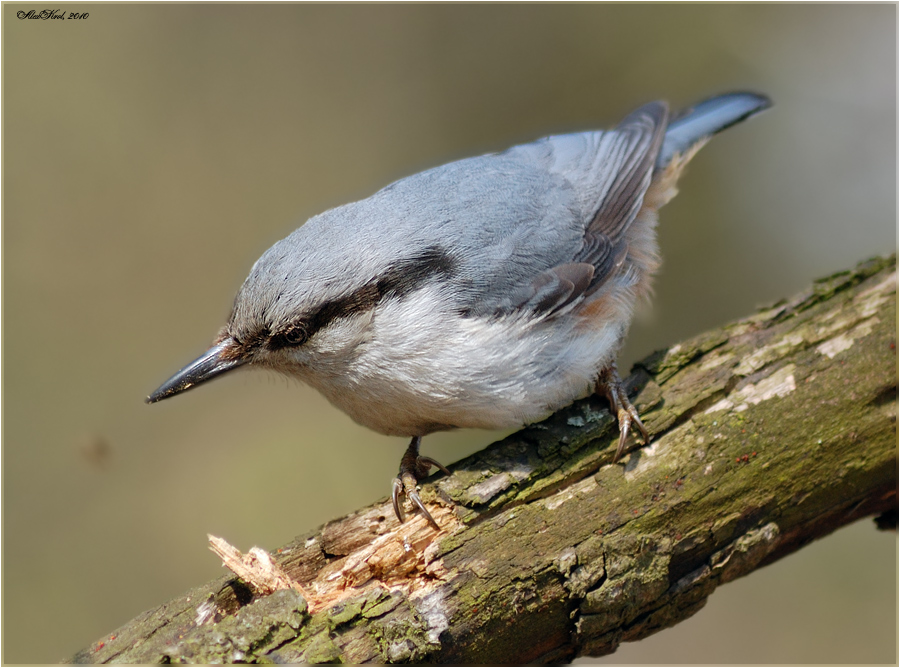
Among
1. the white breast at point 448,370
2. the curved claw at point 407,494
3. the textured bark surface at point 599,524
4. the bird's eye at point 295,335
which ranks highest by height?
the bird's eye at point 295,335

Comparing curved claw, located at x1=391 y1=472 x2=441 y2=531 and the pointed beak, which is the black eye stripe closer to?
the pointed beak

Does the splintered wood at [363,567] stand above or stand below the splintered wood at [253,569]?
below

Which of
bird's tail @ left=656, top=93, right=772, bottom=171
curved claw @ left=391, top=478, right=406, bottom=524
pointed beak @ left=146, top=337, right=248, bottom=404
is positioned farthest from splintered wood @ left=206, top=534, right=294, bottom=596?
bird's tail @ left=656, top=93, right=772, bottom=171

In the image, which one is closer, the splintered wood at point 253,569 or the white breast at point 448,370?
the splintered wood at point 253,569

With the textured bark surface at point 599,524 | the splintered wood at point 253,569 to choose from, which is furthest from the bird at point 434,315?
the splintered wood at point 253,569

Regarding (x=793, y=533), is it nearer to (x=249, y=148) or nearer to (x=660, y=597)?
(x=660, y=597)

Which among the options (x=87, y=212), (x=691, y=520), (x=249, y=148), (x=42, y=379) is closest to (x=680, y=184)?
(x=249, y=148)

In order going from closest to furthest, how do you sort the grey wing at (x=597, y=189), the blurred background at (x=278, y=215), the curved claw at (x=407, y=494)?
the curved claw at (x=407, y=494) < the grey wing at (x=597, y=189) < the blurred background at (x=278, y=215)

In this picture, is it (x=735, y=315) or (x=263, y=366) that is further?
(x=735, y=315)

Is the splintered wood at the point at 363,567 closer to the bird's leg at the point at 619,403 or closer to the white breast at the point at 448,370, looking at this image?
the white breast at the point at 448,370
